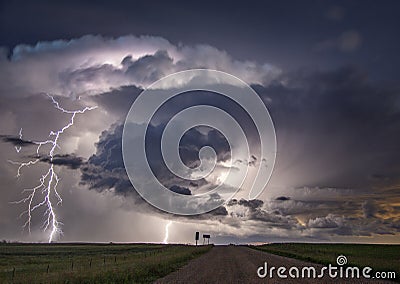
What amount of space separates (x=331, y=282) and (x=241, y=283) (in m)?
5.29

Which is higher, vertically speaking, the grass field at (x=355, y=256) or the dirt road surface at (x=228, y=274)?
the grass field at (x=355, y=256)

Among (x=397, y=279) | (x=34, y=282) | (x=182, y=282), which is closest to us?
(x=34, y=282)

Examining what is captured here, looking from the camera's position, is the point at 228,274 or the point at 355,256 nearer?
the point at 228,274

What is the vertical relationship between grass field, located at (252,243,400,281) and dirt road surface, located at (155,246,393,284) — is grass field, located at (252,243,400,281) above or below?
above

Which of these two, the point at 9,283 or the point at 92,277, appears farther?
the point at 92,277

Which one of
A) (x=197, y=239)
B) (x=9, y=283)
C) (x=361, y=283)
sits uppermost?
(x=197, y=239)

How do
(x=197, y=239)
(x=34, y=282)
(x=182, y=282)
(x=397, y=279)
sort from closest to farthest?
(x=34, y=282) → (x=182, y=282) → (x=397, y=279) → (x=197, y=239)

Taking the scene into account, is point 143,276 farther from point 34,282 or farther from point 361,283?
point 361,283

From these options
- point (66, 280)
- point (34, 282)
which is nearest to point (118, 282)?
point (66, 280)

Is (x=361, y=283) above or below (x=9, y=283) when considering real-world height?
above

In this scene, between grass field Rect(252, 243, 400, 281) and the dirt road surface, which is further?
grass field Rect(252, 243, 400, 281)

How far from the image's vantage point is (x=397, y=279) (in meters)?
27.0

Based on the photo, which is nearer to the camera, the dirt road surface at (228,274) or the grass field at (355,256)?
the dirt road surface at (228,274)

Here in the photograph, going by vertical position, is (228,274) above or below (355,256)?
below
